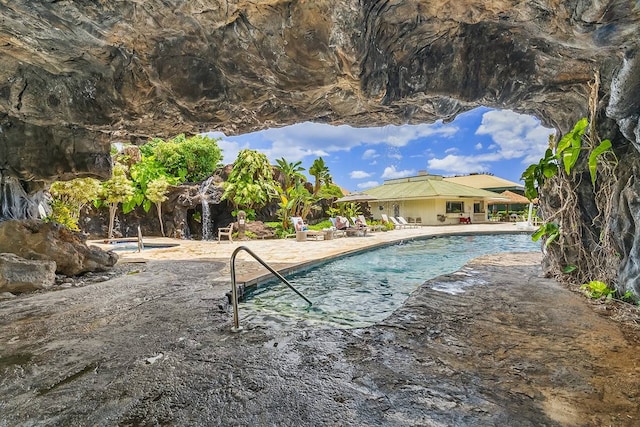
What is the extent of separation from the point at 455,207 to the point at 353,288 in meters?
26.5

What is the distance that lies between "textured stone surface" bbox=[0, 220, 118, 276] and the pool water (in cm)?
427

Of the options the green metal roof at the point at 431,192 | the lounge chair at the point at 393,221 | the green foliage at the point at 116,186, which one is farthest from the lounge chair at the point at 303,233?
the green metal roof at the point at 431,192

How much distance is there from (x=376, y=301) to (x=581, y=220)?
3860 millimetres

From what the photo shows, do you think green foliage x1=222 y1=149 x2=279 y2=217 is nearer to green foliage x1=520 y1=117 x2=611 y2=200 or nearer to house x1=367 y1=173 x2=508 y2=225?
house x1=367 y1=173 x2=508 y2=225

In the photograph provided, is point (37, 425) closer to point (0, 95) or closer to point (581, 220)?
point (0, 95)

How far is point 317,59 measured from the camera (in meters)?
4.32

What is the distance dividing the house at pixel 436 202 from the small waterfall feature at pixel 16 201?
A: 22172 millimetres

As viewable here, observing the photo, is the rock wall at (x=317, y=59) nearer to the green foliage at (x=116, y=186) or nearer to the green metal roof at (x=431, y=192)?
the green foliage at (x=116, y=186)

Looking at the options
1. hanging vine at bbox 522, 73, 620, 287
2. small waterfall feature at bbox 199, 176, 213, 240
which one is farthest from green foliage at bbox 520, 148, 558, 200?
small waterfall feature at bbox 199, 176, 213, 240

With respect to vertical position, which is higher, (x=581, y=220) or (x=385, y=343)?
(x=581, y=220)

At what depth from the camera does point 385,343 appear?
130 inches

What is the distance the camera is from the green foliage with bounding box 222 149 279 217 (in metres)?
19.3

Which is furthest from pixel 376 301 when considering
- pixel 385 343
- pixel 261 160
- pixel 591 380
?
pixel 261 160

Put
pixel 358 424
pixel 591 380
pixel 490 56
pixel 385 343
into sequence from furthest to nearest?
pixel 490 56
pixel 385 343
pixel 591 380
pixel 358 424
